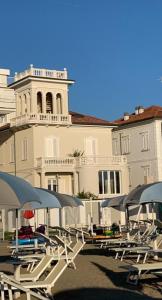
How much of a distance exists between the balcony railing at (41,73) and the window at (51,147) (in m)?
5.40

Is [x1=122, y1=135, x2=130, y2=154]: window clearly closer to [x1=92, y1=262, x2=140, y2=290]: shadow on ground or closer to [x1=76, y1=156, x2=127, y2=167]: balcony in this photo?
[x1=76, y1=156, x2=127, y2=167]: balcony

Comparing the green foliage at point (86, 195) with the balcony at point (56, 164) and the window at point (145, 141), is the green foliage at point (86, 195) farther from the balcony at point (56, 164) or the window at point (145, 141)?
the window at point (145, 141)

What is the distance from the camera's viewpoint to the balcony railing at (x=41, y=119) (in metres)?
46.6

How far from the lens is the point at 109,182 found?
4750 cm

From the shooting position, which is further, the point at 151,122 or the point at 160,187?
the point at 151,122

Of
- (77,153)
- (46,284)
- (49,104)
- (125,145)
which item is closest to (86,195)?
(77,153)

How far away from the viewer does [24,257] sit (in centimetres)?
1359

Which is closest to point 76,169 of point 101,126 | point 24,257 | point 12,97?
point 101,126

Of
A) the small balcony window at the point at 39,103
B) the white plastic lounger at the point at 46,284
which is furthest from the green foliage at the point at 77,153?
the white plastic lounger at the point at 46,284

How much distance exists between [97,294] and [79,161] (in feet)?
117

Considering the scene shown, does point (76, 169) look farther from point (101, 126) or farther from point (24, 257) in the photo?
point (24, 257)

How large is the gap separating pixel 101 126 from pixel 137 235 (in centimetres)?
3009

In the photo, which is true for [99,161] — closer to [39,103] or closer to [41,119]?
[41,119]

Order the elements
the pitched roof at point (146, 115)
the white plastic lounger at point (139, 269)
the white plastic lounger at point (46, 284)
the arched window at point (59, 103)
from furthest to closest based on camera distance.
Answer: the pitched roof at point (146, 115), the arched window at point (59, 103), the white plastic lounger at point (139, 269), the white plastic lounger at point (46, 284)
